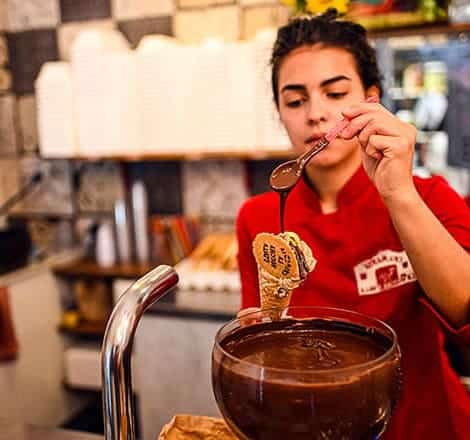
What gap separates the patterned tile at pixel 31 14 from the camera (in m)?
3.56

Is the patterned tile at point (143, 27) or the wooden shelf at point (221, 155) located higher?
the patterned tile at point (143, 27)

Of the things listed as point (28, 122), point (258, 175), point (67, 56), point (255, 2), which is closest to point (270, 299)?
point (258, 175)

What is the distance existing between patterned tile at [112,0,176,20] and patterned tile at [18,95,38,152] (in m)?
0.78

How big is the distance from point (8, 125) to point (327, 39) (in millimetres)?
2897

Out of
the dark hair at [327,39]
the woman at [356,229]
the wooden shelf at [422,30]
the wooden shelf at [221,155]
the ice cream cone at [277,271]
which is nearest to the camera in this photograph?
the ice cream cone at [277,271]

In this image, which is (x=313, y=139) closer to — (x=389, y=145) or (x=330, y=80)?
(x=330, y=80)

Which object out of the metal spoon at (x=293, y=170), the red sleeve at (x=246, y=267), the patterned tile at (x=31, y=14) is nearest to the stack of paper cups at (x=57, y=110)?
the patterned tile at (x=31, y=14)

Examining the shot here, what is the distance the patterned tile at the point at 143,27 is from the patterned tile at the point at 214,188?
76 centimetres

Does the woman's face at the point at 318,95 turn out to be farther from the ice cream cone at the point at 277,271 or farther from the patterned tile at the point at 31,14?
the patterned tile at the point at 31,14

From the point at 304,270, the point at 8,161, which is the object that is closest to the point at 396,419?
the point at 304,270

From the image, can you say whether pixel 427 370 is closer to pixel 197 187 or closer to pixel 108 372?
pixel 108 372

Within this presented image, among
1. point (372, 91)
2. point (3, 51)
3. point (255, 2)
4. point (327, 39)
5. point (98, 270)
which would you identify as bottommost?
point (98, 270)

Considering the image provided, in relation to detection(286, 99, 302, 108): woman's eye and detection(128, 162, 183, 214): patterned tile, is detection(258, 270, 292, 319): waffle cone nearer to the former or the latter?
detection(286, 99, 302, 108): woman's eye

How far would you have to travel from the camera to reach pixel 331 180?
1388 mm
